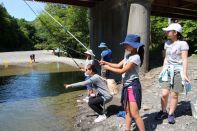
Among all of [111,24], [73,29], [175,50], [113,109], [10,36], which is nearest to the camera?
[175,50]

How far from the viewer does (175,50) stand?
6.98 meters

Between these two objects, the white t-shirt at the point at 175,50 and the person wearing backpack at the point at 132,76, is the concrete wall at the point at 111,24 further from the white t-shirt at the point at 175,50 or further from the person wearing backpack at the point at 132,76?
the person wearing backpack at the point at 132,76

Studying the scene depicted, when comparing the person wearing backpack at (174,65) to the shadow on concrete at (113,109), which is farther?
the shadow on concrete at (113,109)

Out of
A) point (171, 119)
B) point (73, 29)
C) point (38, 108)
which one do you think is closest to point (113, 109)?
point (171, 119)

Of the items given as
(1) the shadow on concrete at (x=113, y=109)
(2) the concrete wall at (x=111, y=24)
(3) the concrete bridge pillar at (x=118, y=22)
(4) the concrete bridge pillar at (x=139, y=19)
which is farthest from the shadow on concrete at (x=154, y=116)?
(2) the concrete wall at (x=111, y=24)

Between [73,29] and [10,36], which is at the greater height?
[73,29]

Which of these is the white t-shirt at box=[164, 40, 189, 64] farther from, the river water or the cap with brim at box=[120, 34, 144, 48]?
the river water

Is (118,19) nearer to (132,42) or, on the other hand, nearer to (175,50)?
(175,50)

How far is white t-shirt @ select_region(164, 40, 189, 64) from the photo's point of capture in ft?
22.6

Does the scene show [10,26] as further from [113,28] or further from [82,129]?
[82,129]

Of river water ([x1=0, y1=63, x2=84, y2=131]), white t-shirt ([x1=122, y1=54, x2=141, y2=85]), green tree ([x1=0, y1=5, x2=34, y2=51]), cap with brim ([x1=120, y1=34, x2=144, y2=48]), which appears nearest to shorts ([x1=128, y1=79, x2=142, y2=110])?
white t-shirt ([x1=122, y1=54, x2=141, y2=85])

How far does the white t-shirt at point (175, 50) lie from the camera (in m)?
6.90

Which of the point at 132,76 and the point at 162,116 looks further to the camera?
the point at 162,116

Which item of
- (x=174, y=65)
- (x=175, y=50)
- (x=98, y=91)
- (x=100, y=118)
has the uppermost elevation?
(x=175, y=50)
